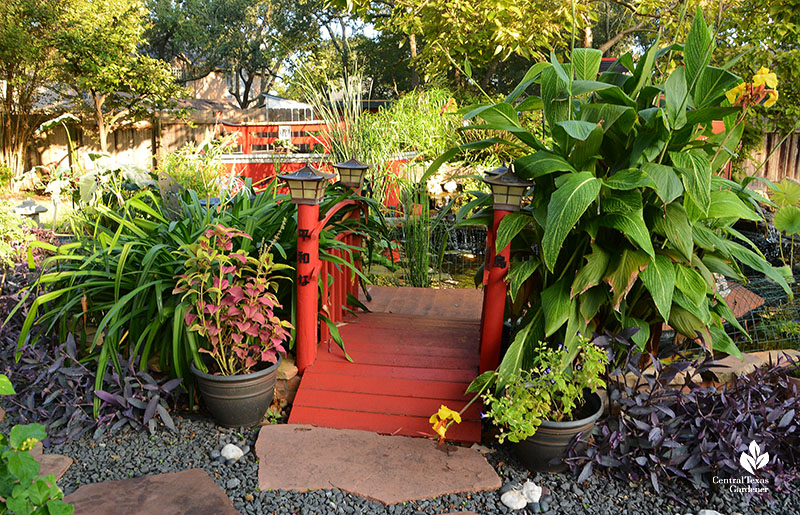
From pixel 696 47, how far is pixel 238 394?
205 cm

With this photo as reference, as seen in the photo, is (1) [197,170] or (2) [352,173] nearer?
(2) [352,173]

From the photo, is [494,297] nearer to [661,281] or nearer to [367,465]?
[661,281]

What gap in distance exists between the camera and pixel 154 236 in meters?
2.83

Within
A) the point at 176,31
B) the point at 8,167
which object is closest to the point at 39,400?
the point at 8,167

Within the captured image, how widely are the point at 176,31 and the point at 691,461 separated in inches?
781

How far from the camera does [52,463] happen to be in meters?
2.05

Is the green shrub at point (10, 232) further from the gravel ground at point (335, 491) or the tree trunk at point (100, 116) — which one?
the tree trunk at point (100, 116)

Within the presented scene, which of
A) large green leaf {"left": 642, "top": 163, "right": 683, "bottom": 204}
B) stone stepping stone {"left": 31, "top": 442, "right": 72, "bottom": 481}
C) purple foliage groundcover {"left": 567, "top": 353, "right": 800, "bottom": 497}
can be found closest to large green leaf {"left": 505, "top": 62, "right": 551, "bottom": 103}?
large green leaf {"left": 642, "top": 163, "right": 683, "bottom": 204}

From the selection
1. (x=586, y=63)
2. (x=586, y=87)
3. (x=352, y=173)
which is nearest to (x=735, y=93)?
(x=586, y=63)

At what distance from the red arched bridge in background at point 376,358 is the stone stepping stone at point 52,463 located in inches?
31.6

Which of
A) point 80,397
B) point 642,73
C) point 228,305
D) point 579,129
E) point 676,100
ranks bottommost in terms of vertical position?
point 80,397

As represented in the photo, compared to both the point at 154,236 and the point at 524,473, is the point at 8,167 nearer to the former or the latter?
the point at 154,236

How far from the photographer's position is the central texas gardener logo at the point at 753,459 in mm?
1953

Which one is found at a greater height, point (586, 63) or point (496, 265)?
point (586, 63)
